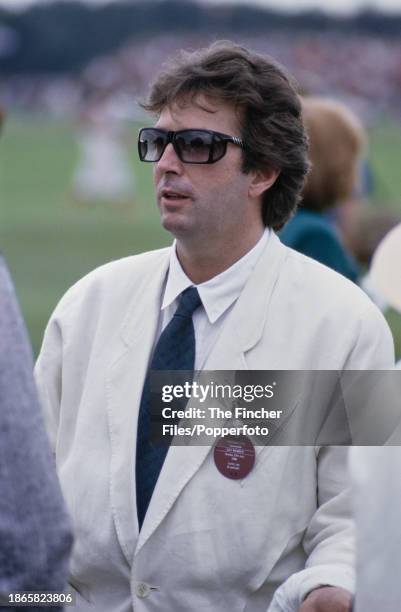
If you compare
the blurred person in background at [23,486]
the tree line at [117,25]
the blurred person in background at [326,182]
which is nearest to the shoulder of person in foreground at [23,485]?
the blurred person in background at [23,486]

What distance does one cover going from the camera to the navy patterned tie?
7.54ft

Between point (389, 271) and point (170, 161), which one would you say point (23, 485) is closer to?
point (170, 161)

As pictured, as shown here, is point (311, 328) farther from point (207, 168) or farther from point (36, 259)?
point (36, 259)

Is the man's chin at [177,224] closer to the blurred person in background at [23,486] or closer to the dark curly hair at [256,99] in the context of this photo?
the dark curly hair at [256,99]

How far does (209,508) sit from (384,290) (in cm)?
64

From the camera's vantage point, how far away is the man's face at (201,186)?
2447 millimetres

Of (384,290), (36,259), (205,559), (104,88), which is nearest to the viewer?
(205,559)

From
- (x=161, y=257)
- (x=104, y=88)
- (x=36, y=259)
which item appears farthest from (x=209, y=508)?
(x=104, y=88)

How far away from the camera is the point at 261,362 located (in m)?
2.33

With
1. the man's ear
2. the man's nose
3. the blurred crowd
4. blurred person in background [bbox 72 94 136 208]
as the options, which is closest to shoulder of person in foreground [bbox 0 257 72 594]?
the man's nose

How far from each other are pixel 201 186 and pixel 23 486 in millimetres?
1326

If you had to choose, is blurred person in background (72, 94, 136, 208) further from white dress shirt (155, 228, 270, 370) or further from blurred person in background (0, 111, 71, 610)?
blurred person in background (0, 111, 71, 610)

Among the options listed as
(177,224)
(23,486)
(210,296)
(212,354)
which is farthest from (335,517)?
(23,486)

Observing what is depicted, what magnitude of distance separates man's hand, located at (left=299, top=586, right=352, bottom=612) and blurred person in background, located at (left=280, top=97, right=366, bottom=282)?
5.28 feet
